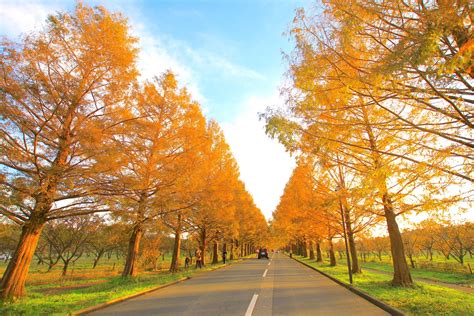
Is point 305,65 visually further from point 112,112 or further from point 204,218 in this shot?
point 204,218

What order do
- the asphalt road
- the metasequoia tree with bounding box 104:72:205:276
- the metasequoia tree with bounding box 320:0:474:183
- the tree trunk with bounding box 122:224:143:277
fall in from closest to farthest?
the metasequoia tree with bounding box 320:0:474:183 < the asphalt road < the metasequoia tree with bounding box 104:72:205:276 < the tree trunk with bounding box 122:224:143:277

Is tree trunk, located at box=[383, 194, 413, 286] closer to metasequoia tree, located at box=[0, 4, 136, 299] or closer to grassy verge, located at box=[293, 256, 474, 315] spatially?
grassy verge, located at box=[293, 256, 474, 315]

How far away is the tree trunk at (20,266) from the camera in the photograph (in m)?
7.48

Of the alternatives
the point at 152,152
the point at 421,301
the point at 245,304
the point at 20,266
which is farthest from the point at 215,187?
the point at 421,301

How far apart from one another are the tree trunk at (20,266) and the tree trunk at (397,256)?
11.8m

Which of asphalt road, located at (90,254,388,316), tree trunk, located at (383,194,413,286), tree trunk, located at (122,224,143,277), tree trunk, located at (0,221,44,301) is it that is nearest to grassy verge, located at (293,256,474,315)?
tree trunk, located at (383,194,413,286)

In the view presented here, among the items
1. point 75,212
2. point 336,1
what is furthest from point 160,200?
point 336,1

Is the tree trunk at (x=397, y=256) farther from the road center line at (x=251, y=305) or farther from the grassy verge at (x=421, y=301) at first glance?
the road center line at (x=251, y=305)

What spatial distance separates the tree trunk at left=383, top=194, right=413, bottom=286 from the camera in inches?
391

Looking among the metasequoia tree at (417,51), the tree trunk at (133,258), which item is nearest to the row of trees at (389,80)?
the metasequoia tree at (417,51)

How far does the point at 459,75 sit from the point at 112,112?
8.79 m

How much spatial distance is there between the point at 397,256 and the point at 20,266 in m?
13.1

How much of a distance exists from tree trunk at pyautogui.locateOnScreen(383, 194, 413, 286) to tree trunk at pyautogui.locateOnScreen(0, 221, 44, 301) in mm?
11830

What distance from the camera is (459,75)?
411 centimetres
